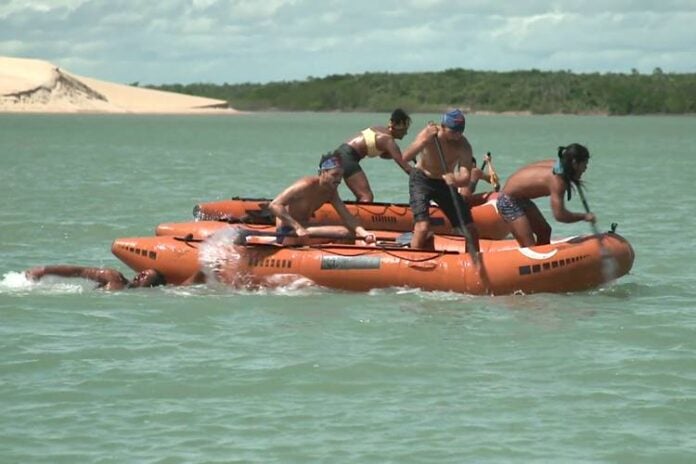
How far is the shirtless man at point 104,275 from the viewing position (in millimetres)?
15078

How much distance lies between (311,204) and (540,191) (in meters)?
2.18

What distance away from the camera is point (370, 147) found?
17.1 meters

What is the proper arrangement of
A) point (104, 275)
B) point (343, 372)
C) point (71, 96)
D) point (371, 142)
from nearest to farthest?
point (343, 372)
point (104, 275)
point (371, 142)
point (71, 96)

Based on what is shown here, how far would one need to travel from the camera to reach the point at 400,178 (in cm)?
3669

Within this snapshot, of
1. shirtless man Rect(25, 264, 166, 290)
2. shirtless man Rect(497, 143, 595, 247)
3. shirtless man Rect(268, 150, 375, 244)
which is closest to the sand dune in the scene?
shirtless man Rect(25, 264, 166, 290)

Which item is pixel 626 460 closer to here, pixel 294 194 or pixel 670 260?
pixel 294 194

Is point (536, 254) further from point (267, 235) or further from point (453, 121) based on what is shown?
point (267, 235)

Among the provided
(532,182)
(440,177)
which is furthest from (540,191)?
(440,177)

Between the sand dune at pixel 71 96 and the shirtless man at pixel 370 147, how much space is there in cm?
9340

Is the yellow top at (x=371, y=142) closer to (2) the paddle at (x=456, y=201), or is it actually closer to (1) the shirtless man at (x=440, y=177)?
(1) the shirtless man at (x=440, y=177)

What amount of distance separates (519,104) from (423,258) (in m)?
122

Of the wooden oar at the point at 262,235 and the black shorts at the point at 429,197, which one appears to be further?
the wooden oar at the point at 262,235

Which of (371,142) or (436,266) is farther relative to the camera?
(371,142)

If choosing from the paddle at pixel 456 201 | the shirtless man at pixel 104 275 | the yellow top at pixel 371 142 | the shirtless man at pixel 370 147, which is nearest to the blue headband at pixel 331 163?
the paddle at pixel 456 201
